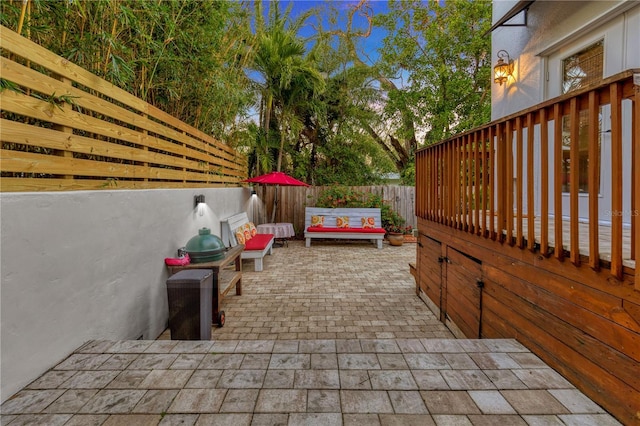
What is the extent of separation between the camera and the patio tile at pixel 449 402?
1.41 meters

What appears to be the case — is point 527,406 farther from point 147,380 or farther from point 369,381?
point 147,380

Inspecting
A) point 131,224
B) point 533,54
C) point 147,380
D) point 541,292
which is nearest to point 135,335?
point 131,224

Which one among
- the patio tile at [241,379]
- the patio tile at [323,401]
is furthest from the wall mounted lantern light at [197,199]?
the patio tile at [323,401]

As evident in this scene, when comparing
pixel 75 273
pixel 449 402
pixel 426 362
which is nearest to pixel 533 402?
pixel 449 402

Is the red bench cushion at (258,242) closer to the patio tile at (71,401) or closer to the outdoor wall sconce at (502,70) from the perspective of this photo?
the patio tile at (71,401)

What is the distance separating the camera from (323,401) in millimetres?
1476

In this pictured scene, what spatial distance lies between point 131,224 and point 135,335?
952 mm

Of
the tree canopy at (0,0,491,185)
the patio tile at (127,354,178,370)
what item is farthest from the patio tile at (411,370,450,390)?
the tree canopy at (0,0,491,185)

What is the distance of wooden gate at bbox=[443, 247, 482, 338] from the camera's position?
2.62m

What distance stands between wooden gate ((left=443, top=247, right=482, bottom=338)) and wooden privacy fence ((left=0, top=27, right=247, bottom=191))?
318cm

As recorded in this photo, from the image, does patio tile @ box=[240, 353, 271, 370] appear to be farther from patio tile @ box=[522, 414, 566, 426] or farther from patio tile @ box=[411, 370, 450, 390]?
patio tile @ box=[522, 414, 566, 426]

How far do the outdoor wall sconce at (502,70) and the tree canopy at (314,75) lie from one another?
156 inches

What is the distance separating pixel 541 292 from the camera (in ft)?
6.15

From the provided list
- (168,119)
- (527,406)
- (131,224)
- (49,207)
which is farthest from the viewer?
(168,119)
